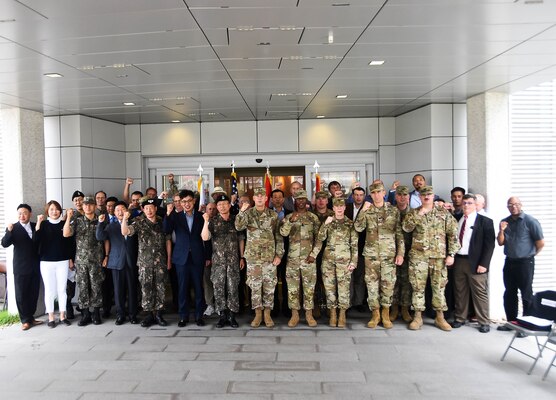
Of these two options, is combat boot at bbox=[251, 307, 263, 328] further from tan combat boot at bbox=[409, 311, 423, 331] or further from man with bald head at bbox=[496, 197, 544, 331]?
man with bald head at bbox=[496, 197, 544, 331]

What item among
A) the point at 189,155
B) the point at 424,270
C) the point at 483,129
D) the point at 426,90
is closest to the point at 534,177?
the point at 483,129

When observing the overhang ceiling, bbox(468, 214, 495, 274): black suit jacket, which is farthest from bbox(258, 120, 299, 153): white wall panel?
bbox(468, 214, 495, 274): black suit jacket

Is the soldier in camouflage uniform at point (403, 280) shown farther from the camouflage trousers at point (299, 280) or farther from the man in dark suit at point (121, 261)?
the man in dark suit at point (121, 261)

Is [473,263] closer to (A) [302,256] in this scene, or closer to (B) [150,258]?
(A) [302,256]

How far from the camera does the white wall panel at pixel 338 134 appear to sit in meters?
10.1

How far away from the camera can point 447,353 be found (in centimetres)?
520

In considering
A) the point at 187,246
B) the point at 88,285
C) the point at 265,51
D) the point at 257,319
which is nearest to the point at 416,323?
the point at 257,319

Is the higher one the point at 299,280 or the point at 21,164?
the point at 21,164

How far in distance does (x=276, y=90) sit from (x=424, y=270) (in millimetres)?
3506

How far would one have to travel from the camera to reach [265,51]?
4898 mm

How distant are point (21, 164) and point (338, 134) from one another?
6333 mm

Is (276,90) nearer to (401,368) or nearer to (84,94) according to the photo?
(84,94)

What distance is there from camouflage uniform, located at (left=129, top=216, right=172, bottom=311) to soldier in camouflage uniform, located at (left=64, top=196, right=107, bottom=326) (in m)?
0.71

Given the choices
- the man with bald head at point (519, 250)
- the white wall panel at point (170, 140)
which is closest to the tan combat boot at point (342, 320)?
the man with bald head at point (519, 250)
